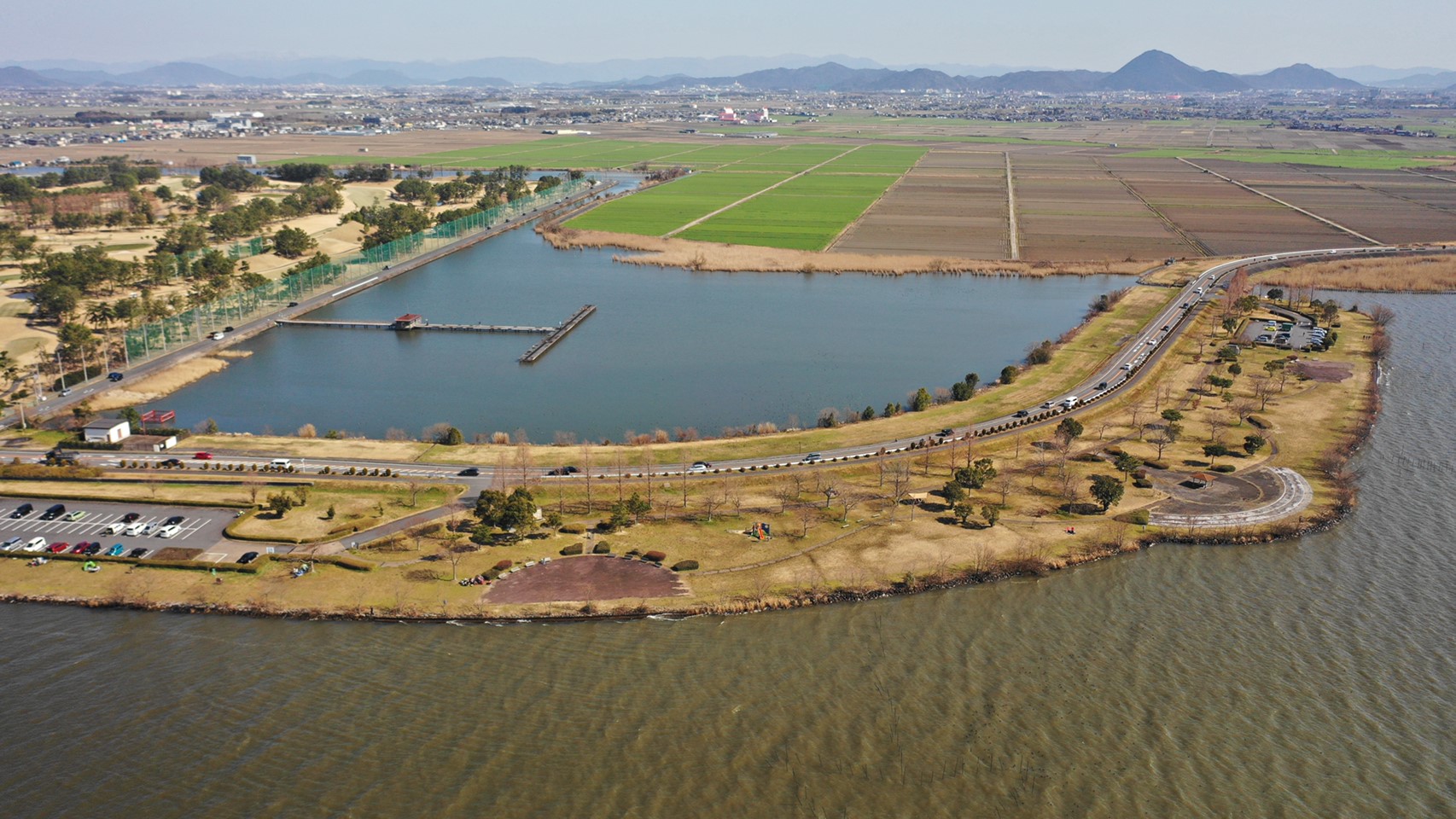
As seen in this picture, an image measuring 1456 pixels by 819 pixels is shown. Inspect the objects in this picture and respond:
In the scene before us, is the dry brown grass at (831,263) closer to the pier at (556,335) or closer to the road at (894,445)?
the pier at (556,335)

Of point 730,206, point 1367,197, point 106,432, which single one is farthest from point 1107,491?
point 1367,197

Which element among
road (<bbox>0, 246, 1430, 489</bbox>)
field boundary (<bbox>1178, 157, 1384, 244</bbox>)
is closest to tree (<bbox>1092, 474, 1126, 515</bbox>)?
road (<bbox>0, 246, 1430, 489</bbox>)

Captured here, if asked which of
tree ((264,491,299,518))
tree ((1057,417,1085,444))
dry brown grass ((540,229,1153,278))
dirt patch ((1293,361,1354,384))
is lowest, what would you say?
tree ((264,491,299,518))

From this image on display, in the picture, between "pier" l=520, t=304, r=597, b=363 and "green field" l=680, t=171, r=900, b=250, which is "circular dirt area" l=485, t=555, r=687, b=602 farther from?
"green field" l=680, t=171, r=900, b=250

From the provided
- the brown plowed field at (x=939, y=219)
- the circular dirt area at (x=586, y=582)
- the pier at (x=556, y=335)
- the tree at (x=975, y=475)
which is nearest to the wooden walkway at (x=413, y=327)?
the pier at (x=556, y=335)

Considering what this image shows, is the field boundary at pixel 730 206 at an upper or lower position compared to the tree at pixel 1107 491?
upper
